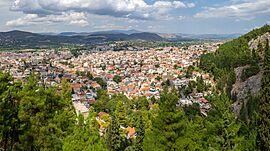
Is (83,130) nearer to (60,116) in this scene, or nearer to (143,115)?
(60,116)

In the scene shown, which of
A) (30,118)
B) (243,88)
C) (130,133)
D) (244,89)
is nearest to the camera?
(30,118)

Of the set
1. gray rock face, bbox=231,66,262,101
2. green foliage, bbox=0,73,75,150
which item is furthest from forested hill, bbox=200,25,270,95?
green foliage, bbox=0,73,75,150

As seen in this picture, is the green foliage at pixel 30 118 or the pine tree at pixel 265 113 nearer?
the green foliage at pixel 30 118

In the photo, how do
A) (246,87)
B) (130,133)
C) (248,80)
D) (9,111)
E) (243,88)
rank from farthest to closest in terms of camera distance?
(243,88) < (248,80) < (246,87) < (130,133) < (9,111)

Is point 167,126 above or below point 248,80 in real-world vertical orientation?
above

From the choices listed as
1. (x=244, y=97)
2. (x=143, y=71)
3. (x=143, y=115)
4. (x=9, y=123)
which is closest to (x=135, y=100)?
(x=244, y=97)

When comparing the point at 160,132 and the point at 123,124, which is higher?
the point at 160,132

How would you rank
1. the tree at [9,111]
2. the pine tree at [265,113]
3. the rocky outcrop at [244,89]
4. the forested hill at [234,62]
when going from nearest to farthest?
the tree at [9,111] → the pine tree at [265,113] → the rocky outcrop at [244,89] → the forested hill at [234,62]

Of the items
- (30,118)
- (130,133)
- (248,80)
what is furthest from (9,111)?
(248,80)

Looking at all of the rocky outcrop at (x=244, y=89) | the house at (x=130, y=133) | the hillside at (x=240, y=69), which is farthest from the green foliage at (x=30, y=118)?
the rocky outcrop at (x=244, y=89)

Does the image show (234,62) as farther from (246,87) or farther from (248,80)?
(246,87)

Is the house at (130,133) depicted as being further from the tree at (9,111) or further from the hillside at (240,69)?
the tree at (9,111)
